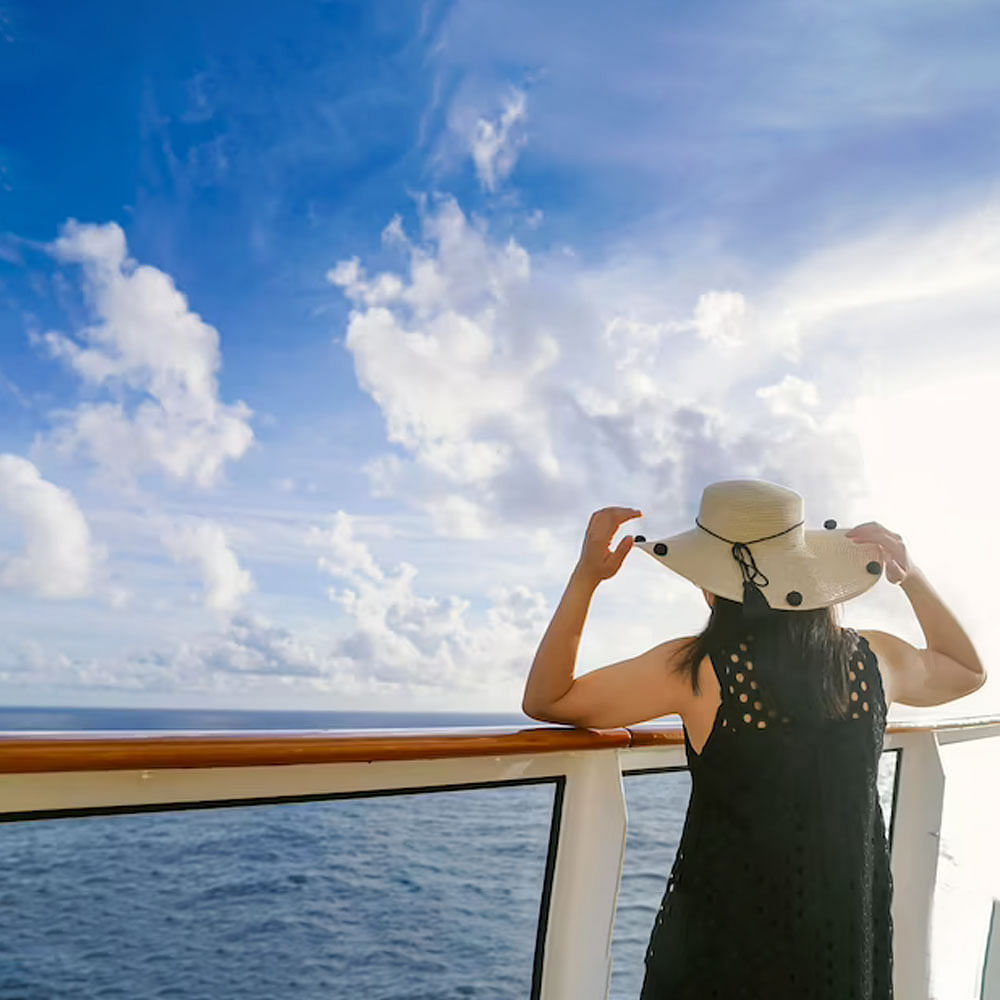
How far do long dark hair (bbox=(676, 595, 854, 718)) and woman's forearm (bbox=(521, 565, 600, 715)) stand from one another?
127 millimetres

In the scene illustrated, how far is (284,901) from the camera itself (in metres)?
1.25

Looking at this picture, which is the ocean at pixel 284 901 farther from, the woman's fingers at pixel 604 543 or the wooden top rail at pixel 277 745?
the woman's fingers at pixel 604 543

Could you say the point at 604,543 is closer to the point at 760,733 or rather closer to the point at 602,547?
the point at 602,547

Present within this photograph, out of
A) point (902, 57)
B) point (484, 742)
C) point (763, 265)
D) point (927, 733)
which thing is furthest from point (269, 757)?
point (763, 265)

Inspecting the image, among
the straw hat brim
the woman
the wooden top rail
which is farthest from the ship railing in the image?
the straw hat brim

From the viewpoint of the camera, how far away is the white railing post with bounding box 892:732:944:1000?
190 centimetres

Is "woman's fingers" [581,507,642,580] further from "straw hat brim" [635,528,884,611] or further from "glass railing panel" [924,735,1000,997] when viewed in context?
"glass railing panel" [924,735,1000,997]

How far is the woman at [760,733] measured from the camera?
0.97 meters

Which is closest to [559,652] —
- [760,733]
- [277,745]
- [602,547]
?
[602,547]

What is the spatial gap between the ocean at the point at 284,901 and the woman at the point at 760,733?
0.81ft

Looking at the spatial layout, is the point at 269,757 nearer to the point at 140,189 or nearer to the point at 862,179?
the point at 862,179

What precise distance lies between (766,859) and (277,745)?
0.55 meters

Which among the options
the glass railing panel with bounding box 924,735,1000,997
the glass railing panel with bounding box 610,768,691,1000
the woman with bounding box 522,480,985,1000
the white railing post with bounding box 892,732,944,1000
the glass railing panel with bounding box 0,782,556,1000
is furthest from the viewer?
the glass railing panel with bounding box 924,735,1000,997

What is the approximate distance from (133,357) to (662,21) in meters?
43.4
